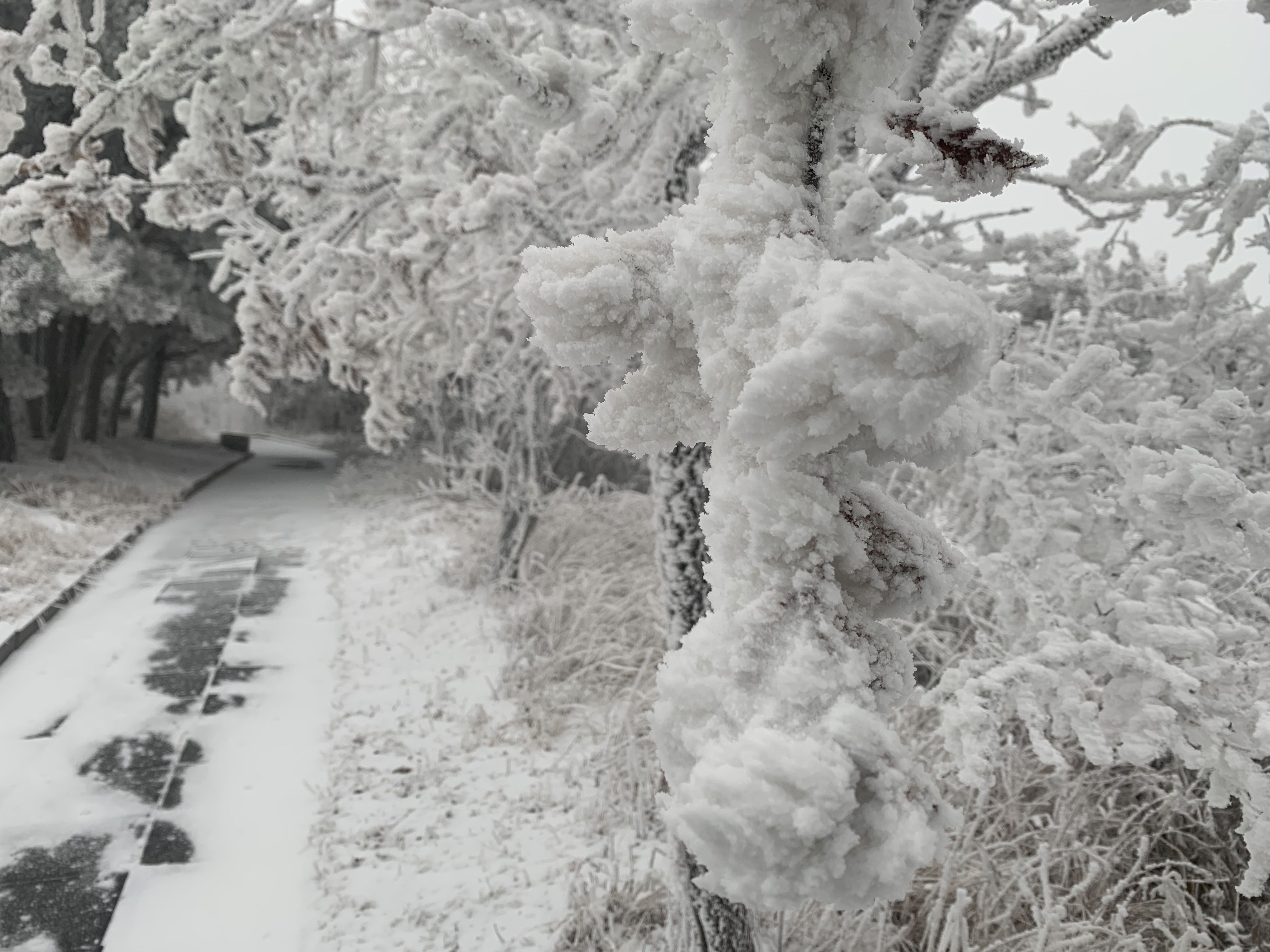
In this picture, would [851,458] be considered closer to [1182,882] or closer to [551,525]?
[1182,882]

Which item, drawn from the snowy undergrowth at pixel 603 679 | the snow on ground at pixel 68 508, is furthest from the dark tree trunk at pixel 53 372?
the snowy undergrowth at pixel 603 679

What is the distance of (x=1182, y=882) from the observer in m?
2.69

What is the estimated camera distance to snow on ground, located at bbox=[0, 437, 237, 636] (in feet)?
20.0

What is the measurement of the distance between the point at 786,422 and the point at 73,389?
13.0 meters

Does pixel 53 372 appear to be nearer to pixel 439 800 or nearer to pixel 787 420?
pixel 439 800

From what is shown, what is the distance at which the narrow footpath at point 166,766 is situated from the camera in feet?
9.49

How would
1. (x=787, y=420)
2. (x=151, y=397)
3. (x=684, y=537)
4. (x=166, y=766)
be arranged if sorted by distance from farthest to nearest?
1. (x=151, y=397)
2. (x=166, y=766)
3. (x=684, y=537)
4. (x=787, y=420)

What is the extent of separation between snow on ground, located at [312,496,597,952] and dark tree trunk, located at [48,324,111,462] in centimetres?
710

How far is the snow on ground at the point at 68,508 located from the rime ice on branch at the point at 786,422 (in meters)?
6.07

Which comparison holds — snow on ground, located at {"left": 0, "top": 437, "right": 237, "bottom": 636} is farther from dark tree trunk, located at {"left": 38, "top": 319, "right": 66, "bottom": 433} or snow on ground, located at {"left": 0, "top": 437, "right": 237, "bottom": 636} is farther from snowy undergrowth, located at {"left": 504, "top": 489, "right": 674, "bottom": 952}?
snowy undergrowth, located at {"left": 504, "top": 489, "right": 674, "bottom": 952}

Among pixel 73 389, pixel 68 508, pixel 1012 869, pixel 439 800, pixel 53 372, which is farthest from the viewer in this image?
pixel 53 372

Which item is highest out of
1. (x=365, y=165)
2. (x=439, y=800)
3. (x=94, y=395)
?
(x=365, y=165)

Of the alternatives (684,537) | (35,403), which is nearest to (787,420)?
(684,537)

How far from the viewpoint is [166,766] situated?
12.8 feet
